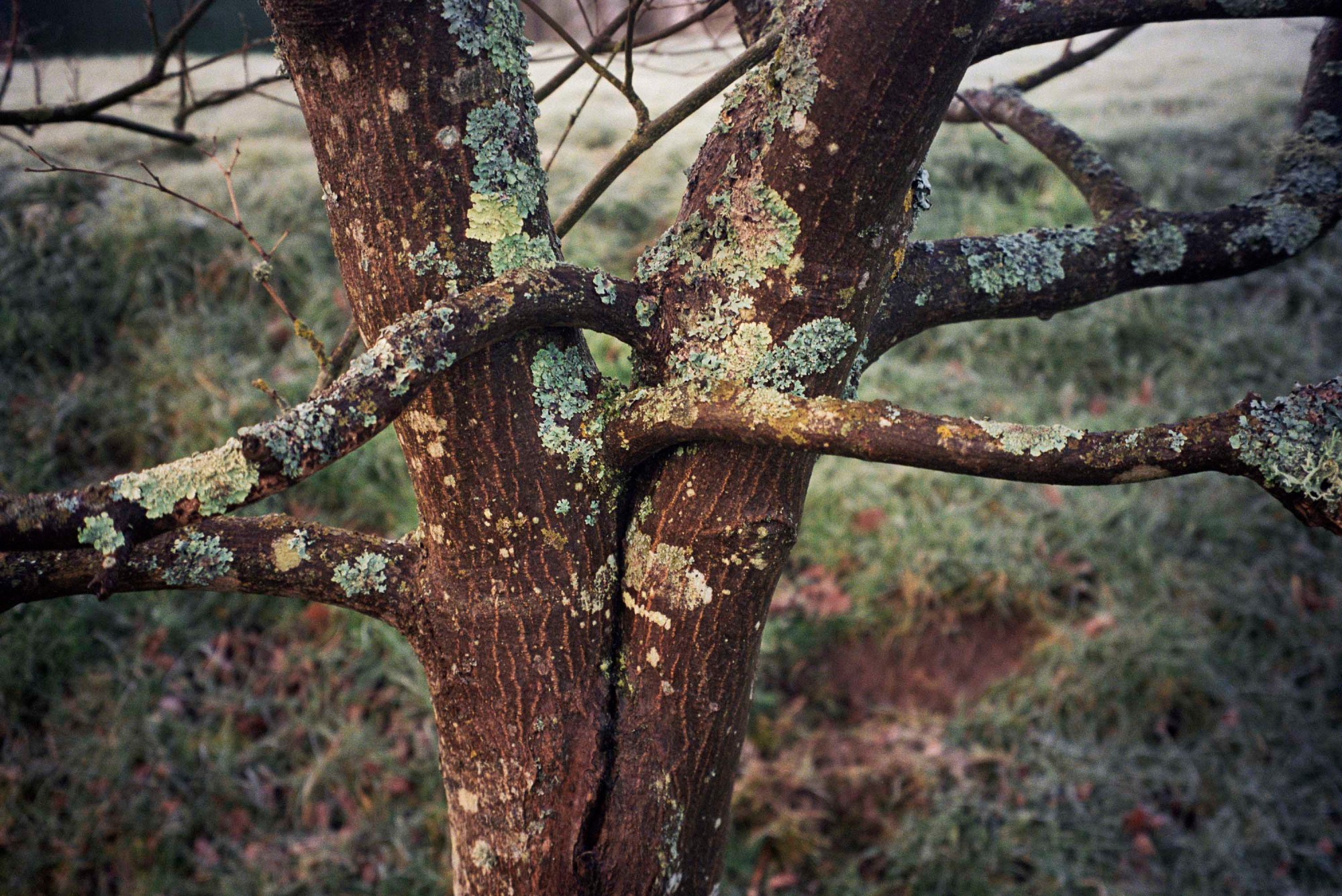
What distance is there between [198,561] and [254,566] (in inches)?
2.5

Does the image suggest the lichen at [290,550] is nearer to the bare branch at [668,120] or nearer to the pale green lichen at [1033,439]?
Answer: the bare branch at [668,120]

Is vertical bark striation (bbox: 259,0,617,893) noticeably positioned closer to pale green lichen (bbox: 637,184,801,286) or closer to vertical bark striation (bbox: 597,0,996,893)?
vertical bark striation (bbox: 597,0,996,893)

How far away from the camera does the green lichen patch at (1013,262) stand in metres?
1.26

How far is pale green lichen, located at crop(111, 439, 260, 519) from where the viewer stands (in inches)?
30.3

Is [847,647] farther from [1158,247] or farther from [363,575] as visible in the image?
[363,575]

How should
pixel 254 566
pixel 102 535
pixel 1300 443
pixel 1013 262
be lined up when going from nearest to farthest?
pixel 102 535 → pixel 1300 443 → pixel 254 566 → pixel 1013 262

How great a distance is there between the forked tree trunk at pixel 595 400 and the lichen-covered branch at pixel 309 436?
0.26 ft

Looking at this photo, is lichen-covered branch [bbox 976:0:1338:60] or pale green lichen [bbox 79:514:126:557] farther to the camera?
lichen-covered branch [bbox 976:0:1338:60]

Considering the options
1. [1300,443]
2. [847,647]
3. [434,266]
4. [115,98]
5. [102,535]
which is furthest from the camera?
[847,647]

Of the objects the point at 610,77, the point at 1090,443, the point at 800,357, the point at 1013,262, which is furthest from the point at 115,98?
the point at 1090,443

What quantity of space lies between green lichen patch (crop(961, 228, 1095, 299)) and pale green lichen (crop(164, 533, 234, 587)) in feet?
3.58

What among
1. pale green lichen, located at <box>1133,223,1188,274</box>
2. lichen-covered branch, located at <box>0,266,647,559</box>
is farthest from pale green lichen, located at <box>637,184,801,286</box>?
pale green lichen, located at <box>1133,223,1188,274</box>

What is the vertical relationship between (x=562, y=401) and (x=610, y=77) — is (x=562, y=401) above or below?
below

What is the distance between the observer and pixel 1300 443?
877 millimetres
